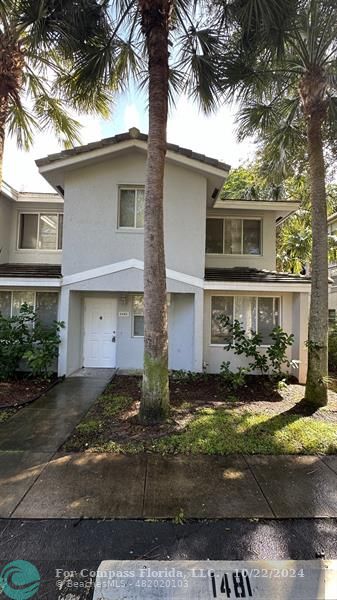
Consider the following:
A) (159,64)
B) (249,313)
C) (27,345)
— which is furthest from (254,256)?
(27,345)

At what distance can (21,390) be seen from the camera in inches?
321

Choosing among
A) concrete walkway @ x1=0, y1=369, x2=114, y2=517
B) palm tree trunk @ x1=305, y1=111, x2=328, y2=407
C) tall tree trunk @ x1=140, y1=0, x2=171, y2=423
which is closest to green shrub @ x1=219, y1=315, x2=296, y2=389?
palm tree trunk @ x1=305, y1=111, x2=328, y2=407

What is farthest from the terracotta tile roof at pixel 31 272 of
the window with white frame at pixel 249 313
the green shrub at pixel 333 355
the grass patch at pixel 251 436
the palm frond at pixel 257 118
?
the green shrub at pixel 333 355

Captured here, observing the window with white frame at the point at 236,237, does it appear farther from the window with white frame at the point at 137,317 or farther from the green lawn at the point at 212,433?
the green lawn at the point at 212,433

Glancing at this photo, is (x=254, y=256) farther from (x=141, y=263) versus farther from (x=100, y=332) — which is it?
(x=100, y=332)

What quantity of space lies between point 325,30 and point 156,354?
779cm

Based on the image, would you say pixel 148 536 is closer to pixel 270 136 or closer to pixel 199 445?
pixel 199 445

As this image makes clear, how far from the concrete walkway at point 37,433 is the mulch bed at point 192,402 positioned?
1.61ft

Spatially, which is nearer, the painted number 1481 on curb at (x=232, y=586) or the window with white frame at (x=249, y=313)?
the painted number 1481 on curb at (x=232, y=586)

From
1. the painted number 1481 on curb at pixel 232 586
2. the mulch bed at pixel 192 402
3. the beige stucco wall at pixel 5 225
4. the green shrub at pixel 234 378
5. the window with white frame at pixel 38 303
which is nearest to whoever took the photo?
the painted number 1481 on curb at pixel 232 586

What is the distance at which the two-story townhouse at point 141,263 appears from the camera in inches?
367

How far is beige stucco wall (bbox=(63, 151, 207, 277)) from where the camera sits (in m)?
9.51

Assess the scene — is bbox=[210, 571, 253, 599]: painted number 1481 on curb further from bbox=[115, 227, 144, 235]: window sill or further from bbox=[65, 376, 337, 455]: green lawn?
bbox=[115, 227, 144, 235]: window sill

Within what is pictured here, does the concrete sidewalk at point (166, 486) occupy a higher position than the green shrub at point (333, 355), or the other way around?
the green shrub at point (333, 355)
